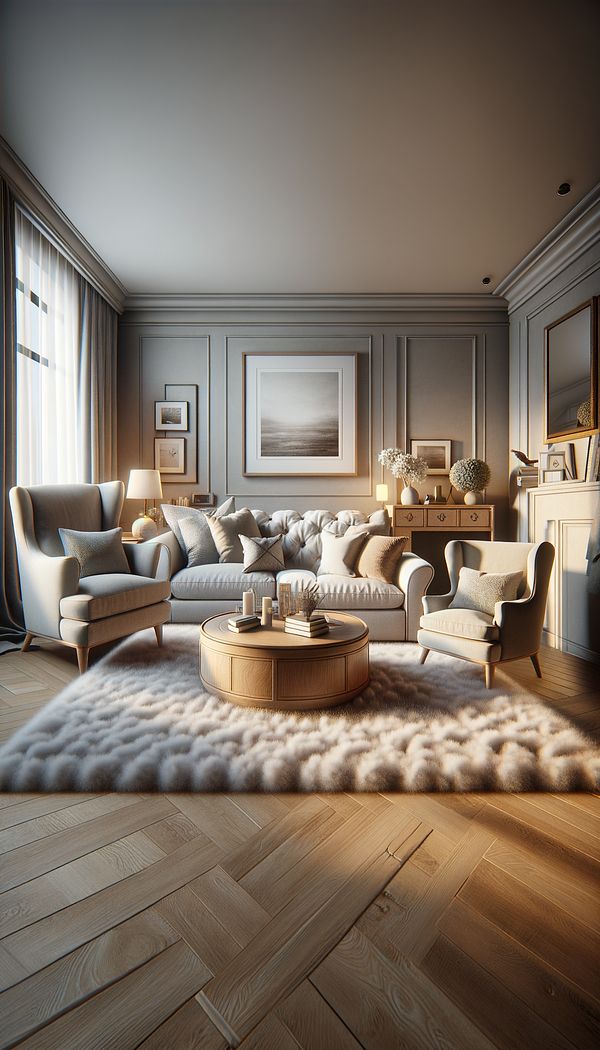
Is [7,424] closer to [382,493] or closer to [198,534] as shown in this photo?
[198,534]

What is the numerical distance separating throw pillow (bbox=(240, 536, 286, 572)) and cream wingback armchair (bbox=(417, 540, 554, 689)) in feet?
4.28

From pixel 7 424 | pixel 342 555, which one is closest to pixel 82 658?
pixel 7 424

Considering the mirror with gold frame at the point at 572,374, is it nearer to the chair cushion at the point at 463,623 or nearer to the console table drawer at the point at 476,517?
the console table drawer at the point at 476,517

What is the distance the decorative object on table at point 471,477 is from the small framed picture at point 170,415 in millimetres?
2674

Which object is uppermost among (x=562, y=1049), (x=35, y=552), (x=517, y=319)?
(x=517, y=319)

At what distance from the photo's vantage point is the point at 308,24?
7.41ft

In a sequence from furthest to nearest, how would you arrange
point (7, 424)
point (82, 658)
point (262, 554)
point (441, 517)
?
1. point (441, 517)
2. point (262, 554)
3. point (7, 424)
4. point (82, 658)

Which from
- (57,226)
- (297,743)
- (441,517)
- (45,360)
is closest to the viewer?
(297,743)

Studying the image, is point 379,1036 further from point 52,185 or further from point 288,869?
point 52,185

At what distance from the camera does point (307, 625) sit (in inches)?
97.4

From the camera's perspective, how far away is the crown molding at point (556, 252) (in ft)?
11.6

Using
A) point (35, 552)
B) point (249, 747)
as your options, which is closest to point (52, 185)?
point (35, 552)

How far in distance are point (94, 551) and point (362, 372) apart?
3.15 metres

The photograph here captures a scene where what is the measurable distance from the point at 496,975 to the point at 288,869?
0.52m
